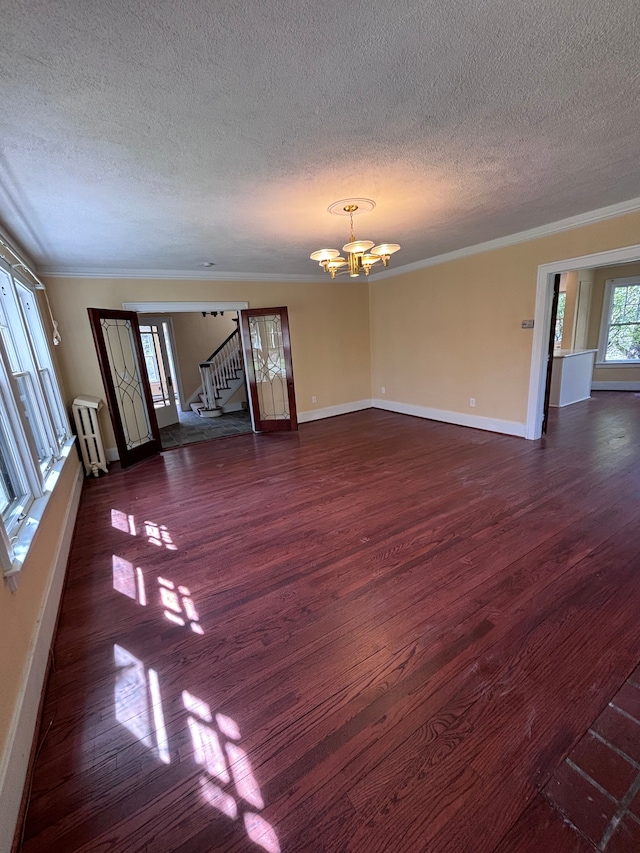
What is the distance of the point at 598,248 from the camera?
3662 millimetres

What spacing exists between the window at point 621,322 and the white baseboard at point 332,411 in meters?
5.17

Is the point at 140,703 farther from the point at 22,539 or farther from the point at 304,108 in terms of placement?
the point at 304,108

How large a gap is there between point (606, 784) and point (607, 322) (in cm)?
855

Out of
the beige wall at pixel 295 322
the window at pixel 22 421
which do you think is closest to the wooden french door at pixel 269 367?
the beige wall at pixel 295 322

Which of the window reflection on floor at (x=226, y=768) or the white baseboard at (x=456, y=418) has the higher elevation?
the white baseboard at (x=456, y=418)

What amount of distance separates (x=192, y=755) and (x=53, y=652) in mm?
1038

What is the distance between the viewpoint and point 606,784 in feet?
3.77

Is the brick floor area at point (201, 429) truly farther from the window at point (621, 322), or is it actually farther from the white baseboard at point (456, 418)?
the window at point (621, 322)

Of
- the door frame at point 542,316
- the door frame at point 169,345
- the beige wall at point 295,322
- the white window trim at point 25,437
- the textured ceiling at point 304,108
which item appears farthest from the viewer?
the door frame at point 169,345

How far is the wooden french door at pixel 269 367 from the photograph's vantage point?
223 inches

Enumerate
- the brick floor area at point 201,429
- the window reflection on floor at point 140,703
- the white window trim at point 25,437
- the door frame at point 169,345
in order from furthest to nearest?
the door frame at point 169,345 < the brick floor area at point 201,429 < the white window trim at point 25,437 < the window reflection on floor at point 140,703

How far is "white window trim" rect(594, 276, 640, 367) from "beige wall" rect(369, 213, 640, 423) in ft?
13.9

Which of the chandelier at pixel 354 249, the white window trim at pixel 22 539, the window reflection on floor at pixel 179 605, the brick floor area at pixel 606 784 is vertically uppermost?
the chandelier at pixel 354 249

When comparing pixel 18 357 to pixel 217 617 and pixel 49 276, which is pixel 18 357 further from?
pixel 217 617
